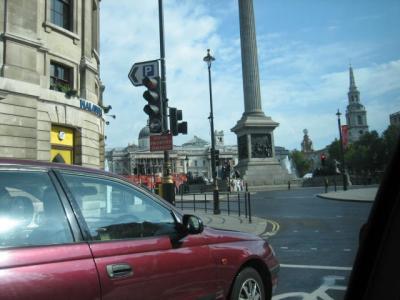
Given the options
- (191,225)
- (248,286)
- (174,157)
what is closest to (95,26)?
(248,286)

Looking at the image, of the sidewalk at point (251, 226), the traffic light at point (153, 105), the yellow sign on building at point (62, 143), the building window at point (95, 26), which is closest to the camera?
the traffic light at point (153, 105)

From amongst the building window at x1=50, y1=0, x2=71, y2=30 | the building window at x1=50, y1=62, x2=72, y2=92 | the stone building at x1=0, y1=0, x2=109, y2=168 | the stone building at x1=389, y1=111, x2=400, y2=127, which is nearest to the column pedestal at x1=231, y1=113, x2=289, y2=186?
the stone building at x1=0, y1=0, x2=109, y2=168

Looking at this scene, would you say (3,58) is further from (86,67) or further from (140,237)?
(140,237)

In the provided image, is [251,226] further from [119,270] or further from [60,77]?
[60,77]

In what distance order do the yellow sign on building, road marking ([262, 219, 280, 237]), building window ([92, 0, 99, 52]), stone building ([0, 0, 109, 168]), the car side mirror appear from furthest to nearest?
1. building window ([92, 0, 99, 52])
2. the yellow sign on building
3. stone building ([0, 0, 109, 168])
4. road marking ([262, 219, 280, 237])
5. the car side mirror

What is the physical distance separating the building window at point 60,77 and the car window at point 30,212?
758 inches

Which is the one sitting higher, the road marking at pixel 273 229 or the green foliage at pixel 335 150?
the green foliage at pixel 335 150

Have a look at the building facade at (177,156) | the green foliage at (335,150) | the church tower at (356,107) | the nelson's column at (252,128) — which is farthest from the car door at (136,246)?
the building facade at (177,156)

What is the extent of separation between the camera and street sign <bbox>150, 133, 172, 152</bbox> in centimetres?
1277

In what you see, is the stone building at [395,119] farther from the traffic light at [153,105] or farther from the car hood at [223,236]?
the traffic light at [153,105]

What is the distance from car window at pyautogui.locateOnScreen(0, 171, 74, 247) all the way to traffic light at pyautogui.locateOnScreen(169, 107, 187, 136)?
10434 millimetres

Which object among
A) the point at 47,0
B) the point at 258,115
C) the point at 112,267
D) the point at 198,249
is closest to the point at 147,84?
the point at 198,249

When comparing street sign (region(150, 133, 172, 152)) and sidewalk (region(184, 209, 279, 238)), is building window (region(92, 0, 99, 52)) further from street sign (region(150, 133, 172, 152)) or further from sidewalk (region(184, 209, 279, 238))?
street sign (region(150, 133, 172, 152))

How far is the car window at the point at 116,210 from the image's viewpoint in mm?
3600
